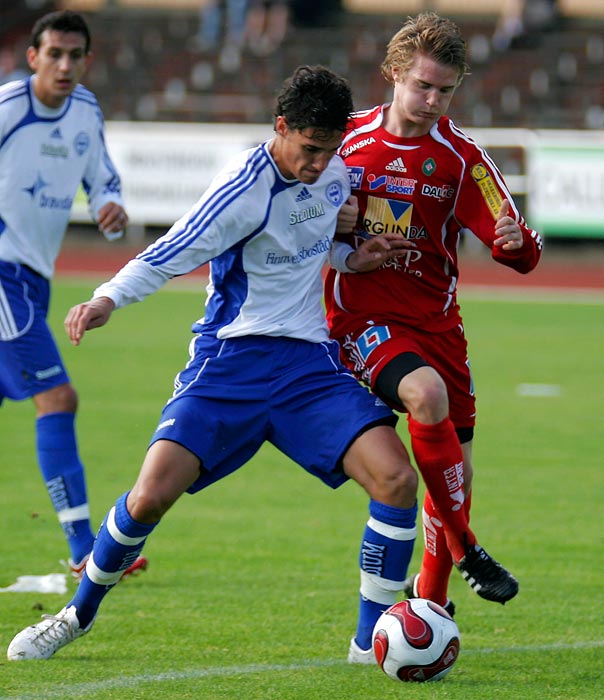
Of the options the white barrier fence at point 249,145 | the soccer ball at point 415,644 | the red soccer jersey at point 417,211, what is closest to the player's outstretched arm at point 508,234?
the red soccer jersey at point 417,211

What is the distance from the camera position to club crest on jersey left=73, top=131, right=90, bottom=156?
616 cm

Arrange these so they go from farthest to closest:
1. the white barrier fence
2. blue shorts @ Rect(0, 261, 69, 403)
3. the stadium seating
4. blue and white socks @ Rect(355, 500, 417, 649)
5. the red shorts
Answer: the stadium seating → the white barrier fence → blue shorts @ Rect(0, 261, 69, 403) → the red shorts → blue and white socks @ Rect(355, 500, 417, 649)

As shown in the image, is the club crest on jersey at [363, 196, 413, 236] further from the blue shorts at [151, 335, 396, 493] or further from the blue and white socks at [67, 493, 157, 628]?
the blue and white socks at [67, 493, 157, 628]

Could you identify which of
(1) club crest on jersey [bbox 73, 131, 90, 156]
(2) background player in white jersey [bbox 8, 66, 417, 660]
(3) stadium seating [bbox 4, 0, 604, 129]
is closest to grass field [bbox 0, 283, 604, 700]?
(2) background player in white jersey [bbox 8, 66, 417, 660]

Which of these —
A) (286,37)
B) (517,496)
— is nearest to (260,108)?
(286,37)

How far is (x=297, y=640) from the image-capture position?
4.90 m

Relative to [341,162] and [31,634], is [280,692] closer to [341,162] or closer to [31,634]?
[31,634]

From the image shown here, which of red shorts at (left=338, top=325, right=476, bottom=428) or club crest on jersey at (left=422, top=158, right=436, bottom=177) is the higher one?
club crest on jersey at (left=422, top=158, right=436, bottom=177)

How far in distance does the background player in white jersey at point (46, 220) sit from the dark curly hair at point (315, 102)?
1770 mm

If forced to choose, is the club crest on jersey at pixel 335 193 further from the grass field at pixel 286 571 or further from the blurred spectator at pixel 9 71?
the blurred spectator at pixel 9 71

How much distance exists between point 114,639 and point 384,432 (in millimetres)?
1298

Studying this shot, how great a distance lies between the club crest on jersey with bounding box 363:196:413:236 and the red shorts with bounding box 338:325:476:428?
14.3 inches

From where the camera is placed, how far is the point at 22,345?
19.2 ft

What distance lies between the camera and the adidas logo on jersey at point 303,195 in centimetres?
463
